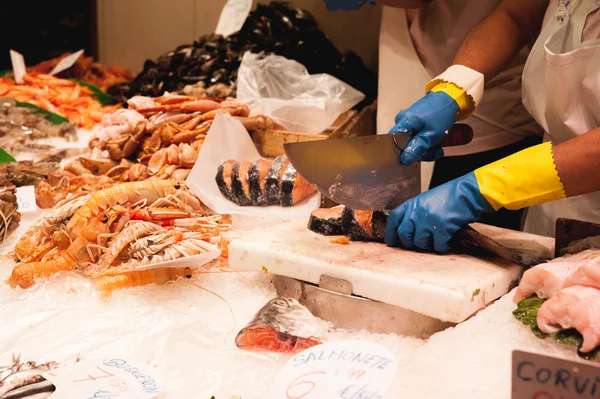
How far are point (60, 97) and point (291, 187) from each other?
3.13 metres

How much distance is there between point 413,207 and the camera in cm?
209

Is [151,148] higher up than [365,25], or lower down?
lower down

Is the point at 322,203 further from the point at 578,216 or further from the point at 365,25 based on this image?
the point at 365,25

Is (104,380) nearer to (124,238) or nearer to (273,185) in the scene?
(124,238)

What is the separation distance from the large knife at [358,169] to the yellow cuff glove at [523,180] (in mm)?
346

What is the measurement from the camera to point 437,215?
2053mm

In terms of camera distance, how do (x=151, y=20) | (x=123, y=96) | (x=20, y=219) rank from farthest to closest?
1. (x=151, y=20)
2. (x=123, y=96)
3. (x=20, y=219)

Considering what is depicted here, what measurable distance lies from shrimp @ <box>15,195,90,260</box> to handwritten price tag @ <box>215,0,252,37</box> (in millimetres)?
2034

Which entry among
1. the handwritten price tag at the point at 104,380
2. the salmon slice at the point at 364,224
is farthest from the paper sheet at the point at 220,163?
the handwritten price tag at the point at 104,380

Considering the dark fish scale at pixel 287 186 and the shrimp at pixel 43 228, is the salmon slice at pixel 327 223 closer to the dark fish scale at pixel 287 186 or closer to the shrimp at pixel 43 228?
the dark fish scale at pixel 287 186

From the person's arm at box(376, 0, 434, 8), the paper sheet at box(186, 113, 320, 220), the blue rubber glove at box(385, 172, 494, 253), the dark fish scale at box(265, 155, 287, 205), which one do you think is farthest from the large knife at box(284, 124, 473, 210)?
the person's arm at box(376, 0, 434, 8)

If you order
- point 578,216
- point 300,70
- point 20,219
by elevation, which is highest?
point 300,70

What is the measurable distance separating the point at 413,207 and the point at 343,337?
510 mm

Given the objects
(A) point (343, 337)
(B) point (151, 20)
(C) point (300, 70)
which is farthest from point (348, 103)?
(B) point (151, 20)
